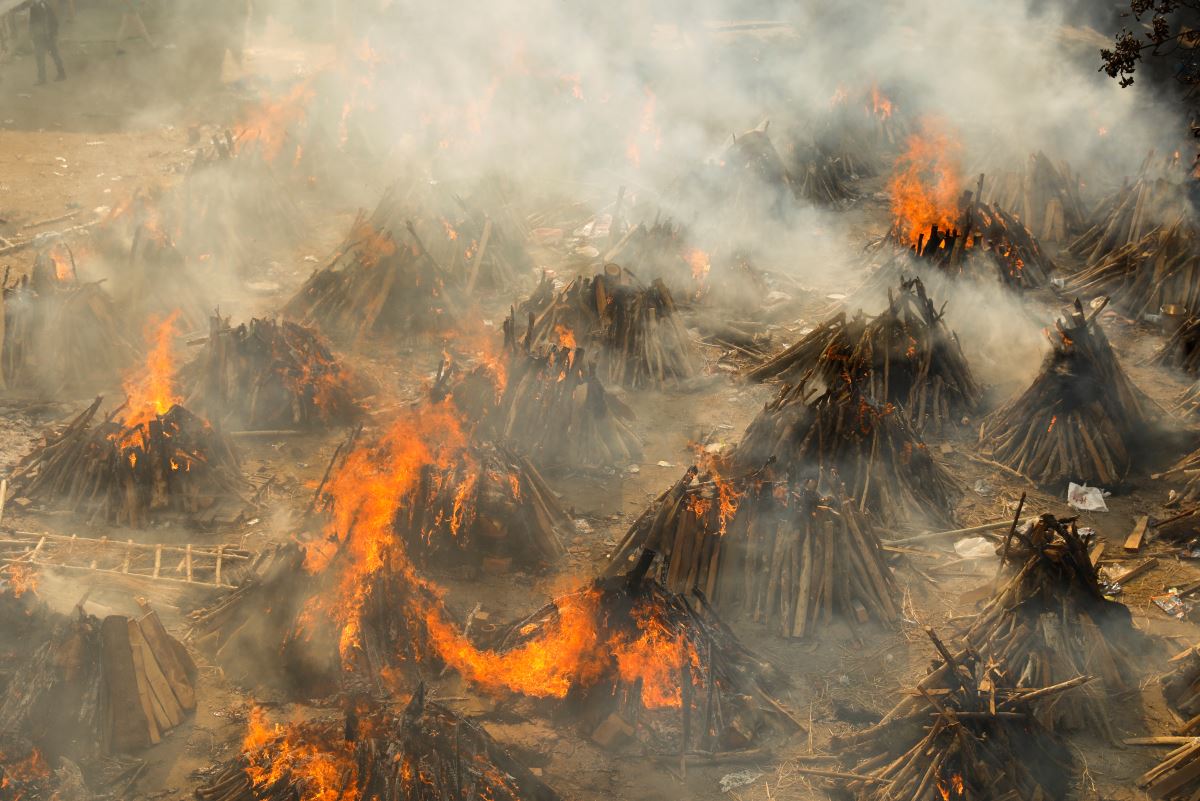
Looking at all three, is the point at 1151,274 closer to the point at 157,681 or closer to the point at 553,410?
the point at 553,410

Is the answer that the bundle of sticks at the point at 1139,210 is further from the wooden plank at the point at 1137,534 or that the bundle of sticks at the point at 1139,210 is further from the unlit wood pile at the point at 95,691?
the unlit wood pile at the point at 95,691

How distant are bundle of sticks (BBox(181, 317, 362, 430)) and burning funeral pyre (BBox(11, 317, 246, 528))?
3.05 ft

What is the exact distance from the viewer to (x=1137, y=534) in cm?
999

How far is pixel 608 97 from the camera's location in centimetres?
1980

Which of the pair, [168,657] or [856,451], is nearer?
[168,657]

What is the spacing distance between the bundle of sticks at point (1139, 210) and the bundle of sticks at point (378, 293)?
31.3 ft

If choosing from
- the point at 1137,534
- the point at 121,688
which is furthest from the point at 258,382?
the point at 1137,534

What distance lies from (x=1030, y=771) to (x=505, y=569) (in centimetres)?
445

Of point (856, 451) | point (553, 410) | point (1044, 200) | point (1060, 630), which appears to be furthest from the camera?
point (1044, 200)

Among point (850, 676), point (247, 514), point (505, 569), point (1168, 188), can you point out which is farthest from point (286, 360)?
point (1168, 188)

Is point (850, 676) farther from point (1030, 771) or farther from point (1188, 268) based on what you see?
point (1188, 268)

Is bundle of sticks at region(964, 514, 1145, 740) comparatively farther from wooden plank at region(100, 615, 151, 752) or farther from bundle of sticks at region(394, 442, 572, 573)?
wooden plank at region(100, 615, 151, 752)

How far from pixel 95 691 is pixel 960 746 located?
5.84 m

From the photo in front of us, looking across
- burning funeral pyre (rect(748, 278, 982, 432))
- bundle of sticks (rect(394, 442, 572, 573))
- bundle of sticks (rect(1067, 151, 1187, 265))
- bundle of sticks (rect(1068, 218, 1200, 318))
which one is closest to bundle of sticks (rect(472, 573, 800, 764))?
bundle of sticks (rect(394, 442, 572, 573))
